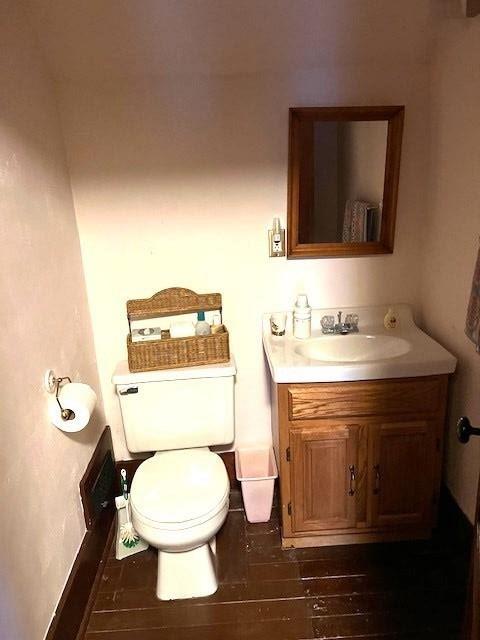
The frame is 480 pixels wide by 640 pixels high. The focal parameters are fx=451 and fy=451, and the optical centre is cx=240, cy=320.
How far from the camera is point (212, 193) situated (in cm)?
182

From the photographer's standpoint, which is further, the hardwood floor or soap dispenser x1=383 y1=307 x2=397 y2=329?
soap dispenser x1=383 y1=307 x2=397 y2=329

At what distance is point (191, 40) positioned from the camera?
1.60 meters

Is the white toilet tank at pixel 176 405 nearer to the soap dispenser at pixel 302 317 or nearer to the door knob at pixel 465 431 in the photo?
the soap dispenser at pixel 302 317

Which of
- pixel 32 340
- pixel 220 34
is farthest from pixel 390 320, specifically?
pixel 32 340

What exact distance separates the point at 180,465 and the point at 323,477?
54 centimetres

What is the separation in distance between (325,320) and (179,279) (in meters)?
0.65

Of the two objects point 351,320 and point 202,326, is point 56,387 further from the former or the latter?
point 351,320

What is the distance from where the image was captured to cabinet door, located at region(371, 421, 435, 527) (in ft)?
5.38

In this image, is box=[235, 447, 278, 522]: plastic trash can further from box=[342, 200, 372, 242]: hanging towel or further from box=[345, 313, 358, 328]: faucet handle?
box=[342, 200, 372, 242]: hanging towel

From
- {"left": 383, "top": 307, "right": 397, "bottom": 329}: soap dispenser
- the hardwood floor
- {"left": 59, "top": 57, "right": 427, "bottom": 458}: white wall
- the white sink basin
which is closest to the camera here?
the hardwood floor

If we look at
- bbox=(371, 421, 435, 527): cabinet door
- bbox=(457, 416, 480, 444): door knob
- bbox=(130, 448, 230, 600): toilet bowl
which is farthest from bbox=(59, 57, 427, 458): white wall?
bbox=(457, 416, 480, 444): door knob

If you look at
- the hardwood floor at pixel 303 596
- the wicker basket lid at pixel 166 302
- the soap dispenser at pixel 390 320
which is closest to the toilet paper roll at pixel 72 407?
the wicker basket lid at pixel 166 302

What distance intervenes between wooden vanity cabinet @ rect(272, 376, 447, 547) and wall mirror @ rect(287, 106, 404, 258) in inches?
24.4

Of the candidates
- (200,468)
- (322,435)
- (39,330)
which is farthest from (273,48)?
(200,468)
